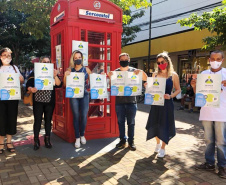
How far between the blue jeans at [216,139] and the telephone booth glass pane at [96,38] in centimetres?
280

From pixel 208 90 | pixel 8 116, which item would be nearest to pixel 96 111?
pixel 8 116

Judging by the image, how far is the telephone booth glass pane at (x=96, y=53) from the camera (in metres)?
5.10

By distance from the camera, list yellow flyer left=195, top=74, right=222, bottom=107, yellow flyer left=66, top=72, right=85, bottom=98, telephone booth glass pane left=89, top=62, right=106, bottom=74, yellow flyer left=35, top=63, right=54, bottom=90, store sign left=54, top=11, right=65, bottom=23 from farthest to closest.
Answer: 1. telephone booth glass pane left=89, top=62, right=106, bottom=74
2. store sign left=54, top=11, right=65, bottom=23
3. yellow flyer left=66, top=72, right=85, bottom=98
4. yellow flyer left=35, top=63, right=54, bottom=90
5. yellow flyer left=195, top=74, right=222, bottom=107

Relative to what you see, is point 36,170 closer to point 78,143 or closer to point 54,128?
point 78,143

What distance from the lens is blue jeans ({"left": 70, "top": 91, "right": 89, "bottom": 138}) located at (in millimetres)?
4605

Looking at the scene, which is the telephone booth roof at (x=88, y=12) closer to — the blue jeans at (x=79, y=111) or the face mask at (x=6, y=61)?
the face mask at (x=6, y=61)

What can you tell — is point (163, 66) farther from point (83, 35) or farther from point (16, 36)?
point (16, 36)

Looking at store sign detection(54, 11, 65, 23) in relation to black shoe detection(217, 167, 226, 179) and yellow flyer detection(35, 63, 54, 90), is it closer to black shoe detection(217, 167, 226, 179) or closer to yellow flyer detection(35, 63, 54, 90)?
yellow flyer detection(35, 63, 54, 90)

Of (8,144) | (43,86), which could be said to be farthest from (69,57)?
(8,144)

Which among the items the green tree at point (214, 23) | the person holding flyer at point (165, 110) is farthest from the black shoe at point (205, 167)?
the green tree at point (214, 23)

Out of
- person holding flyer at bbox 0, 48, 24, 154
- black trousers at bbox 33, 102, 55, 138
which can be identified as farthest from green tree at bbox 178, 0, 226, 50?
person holding flyer at bbox 0, 48, 24, 154

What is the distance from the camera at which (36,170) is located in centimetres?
362

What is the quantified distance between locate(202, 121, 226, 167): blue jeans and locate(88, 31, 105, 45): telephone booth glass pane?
2.80 m

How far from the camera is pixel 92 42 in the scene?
16.7ft
